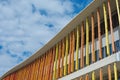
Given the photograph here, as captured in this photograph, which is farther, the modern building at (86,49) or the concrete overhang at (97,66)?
the modern building at (86,49)

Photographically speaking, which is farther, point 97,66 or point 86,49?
point 86,49

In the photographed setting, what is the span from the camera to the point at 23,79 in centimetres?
3694

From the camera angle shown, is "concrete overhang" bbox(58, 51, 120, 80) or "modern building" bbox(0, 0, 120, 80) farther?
"modern building" bbox(0, 0, 120, 80)

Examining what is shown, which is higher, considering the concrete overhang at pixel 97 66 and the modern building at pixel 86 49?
the modern building at pixel 86 49

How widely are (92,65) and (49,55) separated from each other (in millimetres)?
11370

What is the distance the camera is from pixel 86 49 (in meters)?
21.7

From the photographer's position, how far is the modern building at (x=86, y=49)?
1869 cm

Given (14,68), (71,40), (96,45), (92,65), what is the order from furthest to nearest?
(14,68), (71,40), (96,45), (92,65)

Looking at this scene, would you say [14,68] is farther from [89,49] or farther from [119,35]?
[119,35]

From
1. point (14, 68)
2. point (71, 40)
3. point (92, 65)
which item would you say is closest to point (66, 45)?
point (71, 40)

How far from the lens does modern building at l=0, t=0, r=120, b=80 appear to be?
1869cm

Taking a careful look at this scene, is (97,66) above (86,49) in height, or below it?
below

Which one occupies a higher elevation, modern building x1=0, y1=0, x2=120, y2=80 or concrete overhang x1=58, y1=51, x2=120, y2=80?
modern building x1=0, y1=0, x2=120, y2=80

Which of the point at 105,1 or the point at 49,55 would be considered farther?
the point at 49,55
